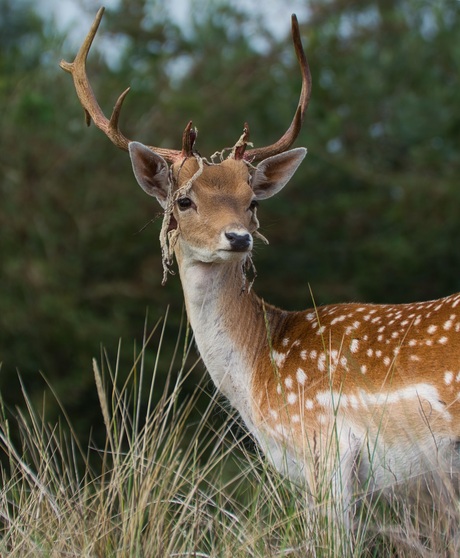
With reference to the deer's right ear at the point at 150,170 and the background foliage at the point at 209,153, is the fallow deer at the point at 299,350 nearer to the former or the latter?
the deer's right ear at the point at 150,170

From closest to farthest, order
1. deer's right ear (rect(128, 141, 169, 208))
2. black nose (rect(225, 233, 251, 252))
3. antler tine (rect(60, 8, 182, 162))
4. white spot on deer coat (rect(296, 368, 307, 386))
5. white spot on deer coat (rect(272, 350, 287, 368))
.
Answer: black nose (rect(225, 233, 251, 252)) < white spot on deer coat (rect(296, 368, 307, 386)) < white spot on deer coat (rect(272, 350, 287, 368)) < deer's right ear (rect(128, 141, 169, 208)) < antler tine (rect(60, 8, 182, 162))

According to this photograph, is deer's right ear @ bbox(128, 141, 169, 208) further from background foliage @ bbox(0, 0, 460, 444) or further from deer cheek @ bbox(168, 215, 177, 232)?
background foliage @ bbox(0, 0, 460, 444)

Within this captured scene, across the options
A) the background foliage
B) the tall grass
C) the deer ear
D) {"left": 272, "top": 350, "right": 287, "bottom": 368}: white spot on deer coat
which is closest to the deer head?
the deer ear

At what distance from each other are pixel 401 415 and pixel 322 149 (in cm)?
1241

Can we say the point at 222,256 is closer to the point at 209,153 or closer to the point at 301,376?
the point at 301,376

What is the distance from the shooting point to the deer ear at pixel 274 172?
574cm

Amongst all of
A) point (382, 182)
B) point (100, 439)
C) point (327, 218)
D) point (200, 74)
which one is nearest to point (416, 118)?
point (382, 182)

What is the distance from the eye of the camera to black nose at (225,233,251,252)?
5.03 metres

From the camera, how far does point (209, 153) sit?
16.9 metres

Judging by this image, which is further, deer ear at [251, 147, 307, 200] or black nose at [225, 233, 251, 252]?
deer ear at [251, 147, 307, 200]

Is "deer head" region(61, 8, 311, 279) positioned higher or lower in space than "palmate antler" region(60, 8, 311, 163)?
lower

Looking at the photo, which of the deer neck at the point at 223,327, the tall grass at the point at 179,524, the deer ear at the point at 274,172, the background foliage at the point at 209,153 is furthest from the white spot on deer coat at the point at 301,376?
the background foliage at the point at 209,153

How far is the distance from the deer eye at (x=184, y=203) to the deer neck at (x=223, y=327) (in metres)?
0.24

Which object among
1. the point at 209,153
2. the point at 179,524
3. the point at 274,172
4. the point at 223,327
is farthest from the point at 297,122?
the point at 209,153
